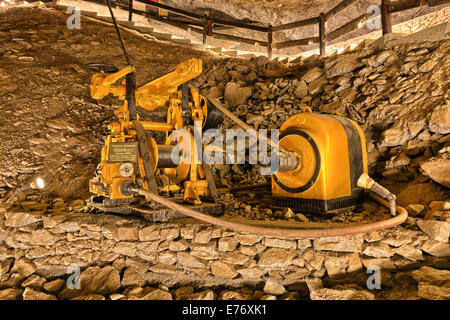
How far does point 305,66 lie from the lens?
22.4 ft

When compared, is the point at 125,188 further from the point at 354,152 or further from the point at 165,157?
the point at 354,152

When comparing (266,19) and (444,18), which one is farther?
(266,19)

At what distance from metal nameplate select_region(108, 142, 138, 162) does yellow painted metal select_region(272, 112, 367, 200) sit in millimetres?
1685

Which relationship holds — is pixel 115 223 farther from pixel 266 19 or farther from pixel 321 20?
pixel 266 19

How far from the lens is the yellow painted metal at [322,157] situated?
2.69m

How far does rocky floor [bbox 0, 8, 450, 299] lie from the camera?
215 centimetres

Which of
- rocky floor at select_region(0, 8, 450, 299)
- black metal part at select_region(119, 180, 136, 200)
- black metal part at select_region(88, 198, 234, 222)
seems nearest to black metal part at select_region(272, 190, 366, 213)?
rocky floor at select_region(0, 8, 450, 299)

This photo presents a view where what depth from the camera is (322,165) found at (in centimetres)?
267

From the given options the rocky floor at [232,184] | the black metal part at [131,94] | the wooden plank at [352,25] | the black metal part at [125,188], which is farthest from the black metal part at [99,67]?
the wooden plank at [352,25]

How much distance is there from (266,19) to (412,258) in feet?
48.1

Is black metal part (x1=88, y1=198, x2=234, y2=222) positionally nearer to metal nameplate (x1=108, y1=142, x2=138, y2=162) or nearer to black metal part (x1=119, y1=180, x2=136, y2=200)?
black metal part (x1=119, y1=180, x2=136, y2=200)

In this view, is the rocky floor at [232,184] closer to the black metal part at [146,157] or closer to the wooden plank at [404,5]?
the black metal part at [146,157]

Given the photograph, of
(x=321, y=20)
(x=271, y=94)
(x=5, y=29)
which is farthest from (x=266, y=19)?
(x=5, y=29)

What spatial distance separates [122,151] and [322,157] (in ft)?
6.81
